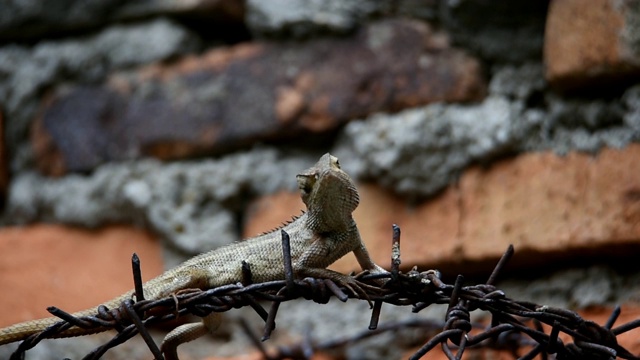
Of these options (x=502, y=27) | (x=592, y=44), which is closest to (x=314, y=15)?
(x=502, y=27)

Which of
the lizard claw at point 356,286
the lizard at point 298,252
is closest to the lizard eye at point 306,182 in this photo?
the lizard at point 298,252

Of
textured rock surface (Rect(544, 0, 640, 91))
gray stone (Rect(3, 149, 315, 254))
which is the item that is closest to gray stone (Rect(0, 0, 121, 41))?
gray stone (Rect(3, 149, 315, 254))

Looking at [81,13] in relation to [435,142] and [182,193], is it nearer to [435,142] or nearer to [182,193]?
[182,193]

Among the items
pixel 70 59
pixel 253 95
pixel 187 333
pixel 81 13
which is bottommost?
pixel 187 333

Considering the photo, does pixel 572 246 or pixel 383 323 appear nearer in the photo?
pixel 572 246

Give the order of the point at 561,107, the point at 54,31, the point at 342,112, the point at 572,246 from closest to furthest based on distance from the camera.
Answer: the point at 572,246, the point at 561,107, the point at 342,112, the point at 54,31

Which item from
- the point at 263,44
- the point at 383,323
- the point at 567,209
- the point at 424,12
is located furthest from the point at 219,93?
Result: the point at 567,209

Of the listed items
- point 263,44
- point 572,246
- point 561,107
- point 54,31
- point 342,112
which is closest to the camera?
point 572,246

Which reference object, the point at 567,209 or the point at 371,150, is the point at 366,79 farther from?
the point at 567,209
